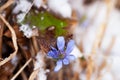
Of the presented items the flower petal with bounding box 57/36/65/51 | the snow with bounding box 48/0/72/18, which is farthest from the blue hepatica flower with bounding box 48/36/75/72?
the snow with bounding box 48/0/72/18

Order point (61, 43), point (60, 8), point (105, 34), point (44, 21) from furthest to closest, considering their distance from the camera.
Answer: point (105, 34)
point (60, 8)
point (44, 21)
point (61, 43)

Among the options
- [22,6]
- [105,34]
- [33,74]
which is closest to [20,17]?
[22,6]

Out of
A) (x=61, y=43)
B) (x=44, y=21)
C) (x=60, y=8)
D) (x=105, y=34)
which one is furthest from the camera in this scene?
(x=105, y=34)

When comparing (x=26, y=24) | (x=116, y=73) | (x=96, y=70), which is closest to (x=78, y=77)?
(x=96, y=70)

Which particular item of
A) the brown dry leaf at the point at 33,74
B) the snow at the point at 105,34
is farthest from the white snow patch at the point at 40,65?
the snow at the point at 105,34

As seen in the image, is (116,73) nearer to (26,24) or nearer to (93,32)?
(93,32)

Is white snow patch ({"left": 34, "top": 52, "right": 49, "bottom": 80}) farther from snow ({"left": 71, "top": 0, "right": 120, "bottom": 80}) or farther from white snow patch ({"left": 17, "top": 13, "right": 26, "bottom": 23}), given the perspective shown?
snow ({"left": 71, "top": 0, "right": 120, "bottom": 80})

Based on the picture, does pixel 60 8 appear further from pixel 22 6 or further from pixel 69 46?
pixel 69 46

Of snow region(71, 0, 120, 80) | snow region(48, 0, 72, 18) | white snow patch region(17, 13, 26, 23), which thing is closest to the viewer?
white snow patch region(17, 13, 26, 23)

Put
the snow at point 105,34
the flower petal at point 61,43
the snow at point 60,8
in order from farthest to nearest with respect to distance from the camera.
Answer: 1. the snow at point 105,34
2. the snow at point 60,8
3. the flower petal at point 61,43

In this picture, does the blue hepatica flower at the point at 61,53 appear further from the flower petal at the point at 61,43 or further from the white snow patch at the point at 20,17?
the white snow patch at the point at 20,17

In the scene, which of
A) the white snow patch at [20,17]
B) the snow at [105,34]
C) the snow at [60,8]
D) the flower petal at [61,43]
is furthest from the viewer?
the snow at [105,34]
